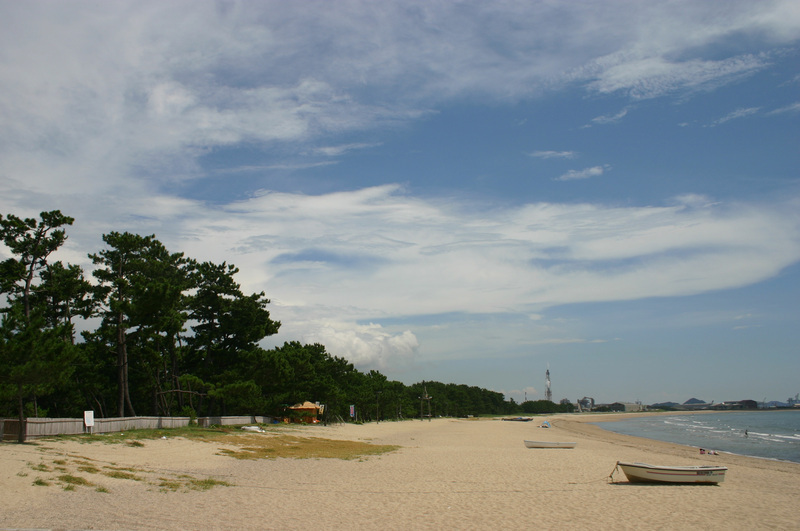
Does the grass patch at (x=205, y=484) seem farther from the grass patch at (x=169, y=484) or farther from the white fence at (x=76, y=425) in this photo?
the white fence at (x=76, y=425)

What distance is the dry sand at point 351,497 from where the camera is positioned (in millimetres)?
11117

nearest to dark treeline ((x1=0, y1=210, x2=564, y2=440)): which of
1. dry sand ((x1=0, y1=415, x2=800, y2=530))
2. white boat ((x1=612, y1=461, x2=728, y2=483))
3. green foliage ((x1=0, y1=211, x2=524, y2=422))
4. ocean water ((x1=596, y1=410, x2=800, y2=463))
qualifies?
green foliage ((x1=0, y1=211, x2=524, y2=422))

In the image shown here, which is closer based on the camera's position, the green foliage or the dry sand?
the dry sand

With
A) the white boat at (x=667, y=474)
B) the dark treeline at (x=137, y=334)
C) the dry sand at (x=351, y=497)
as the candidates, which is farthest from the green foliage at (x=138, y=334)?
the white boat at (x=667, y=474)

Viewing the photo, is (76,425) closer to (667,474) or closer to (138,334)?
(138,334)

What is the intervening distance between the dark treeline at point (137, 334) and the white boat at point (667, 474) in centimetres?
2000

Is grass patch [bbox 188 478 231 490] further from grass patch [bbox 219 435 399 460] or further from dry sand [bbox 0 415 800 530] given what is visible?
grass patch [bbox 219 435 399 460]

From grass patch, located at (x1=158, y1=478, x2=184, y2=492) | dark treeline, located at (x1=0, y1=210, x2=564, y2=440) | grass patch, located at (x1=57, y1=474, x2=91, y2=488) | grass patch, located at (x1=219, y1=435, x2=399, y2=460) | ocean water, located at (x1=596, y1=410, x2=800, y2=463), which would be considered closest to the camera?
grass patch, located at (x1=57, y1=474, x2=91, y2=488)

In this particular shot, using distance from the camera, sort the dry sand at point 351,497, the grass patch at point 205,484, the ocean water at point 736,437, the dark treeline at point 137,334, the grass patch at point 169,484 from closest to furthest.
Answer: the dry sand at point 351,497, the grass patch at point 169,484, the grass patch at point 205,484, the dark treeline at point 137,334, the ocean water at point 736,437

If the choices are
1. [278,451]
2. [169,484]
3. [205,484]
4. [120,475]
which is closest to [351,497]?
[205,484]

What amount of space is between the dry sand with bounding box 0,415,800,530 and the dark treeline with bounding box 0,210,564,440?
6.97 meters

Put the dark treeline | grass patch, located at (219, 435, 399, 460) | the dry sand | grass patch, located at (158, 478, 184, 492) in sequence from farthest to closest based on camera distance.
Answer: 1. the dark treeline
2. grass patch, located at (219, 435, 399, 460)
3. grass patch, located at (158, 478, 184, 492)
4. the dry sand

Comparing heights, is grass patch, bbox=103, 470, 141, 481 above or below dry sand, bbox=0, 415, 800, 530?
above

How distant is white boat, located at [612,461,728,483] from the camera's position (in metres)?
17.3
